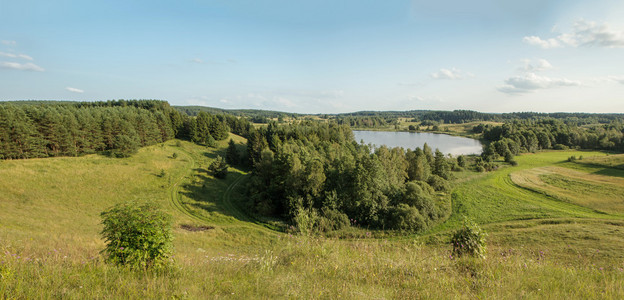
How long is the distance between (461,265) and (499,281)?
120 cm

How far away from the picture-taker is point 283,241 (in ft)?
25.3

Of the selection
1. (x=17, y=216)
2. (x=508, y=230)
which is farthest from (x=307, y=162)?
(x=17, y=216)

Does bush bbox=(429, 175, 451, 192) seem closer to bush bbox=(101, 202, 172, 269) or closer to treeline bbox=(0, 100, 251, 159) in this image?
bush bbox=(101, 202, 172, 269)

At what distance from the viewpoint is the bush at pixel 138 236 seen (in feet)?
19.0

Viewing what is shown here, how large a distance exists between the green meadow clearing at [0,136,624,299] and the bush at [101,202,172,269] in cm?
41

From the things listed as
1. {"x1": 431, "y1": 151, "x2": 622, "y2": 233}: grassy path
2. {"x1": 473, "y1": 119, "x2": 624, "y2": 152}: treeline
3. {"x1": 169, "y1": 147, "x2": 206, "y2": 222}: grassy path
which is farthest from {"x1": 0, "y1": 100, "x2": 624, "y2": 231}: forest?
{"x1": 473, "y1": 119, "x2": 624, "y2": 152}: treeline

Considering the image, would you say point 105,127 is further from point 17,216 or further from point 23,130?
point 17,216

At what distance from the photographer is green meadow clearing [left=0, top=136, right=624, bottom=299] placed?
15.4 feet

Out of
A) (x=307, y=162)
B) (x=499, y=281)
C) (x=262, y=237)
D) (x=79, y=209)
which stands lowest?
(x=262, y=237)

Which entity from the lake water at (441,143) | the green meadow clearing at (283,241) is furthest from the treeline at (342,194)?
the lake water at (441,143)

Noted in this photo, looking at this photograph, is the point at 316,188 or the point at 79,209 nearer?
the point at 79,209

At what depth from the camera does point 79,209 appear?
89.5 feet

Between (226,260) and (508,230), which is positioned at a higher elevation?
(226,260)

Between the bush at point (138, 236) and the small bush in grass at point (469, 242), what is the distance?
801 cm
